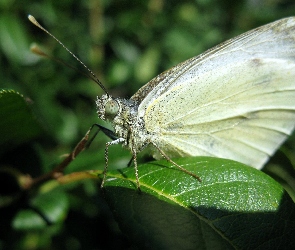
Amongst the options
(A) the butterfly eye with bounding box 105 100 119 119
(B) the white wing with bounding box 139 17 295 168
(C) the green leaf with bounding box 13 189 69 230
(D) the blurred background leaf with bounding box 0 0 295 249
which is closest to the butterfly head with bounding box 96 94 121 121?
(A) the butterfly eye with bounding box 105 100 119 119

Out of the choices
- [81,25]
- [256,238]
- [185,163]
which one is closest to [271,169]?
[185,163]

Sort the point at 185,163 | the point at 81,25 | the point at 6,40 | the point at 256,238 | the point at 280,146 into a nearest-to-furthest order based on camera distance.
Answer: the point at 256,238 → the point at 185,163 → the point at 280,146 → the point at 6,40 → the point at 81,25

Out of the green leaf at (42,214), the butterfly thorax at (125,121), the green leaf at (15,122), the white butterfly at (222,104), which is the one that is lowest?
the green leaf at (42,214)

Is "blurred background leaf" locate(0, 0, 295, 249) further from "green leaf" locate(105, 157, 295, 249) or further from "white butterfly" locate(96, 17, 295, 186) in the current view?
"green leaf" locate(105, 157, 295, 249)

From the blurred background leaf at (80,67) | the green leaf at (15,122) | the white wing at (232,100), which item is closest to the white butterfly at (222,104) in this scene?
the white wing at (232,100)

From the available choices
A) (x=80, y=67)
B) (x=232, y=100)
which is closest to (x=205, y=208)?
(x=232, y=100)

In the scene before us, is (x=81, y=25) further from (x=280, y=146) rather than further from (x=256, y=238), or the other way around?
(x=256, y=238)

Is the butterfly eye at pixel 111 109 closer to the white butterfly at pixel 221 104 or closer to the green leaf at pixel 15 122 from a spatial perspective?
the white butterfly at pixel 221 104

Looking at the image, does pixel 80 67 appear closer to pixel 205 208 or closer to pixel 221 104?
pixel 221 104
